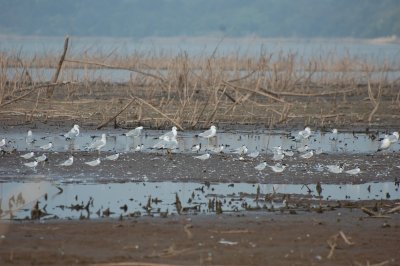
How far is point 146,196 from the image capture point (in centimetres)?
1268

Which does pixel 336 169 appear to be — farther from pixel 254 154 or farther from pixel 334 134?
pixel 334 134

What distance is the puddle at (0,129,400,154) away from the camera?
57.4ft

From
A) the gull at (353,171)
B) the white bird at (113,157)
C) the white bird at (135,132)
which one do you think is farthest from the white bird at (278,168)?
the white bird at (135,132)

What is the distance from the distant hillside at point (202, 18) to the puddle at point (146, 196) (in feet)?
418

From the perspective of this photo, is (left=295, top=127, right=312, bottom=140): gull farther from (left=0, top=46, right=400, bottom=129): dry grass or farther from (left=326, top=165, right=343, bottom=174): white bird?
(left=326, top=165, right=343, bottom=174): white bird

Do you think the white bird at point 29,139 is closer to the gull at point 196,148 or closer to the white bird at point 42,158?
the white bird at point 42,158

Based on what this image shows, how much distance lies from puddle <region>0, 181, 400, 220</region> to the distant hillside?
127554 mm

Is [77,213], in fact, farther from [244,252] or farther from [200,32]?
[200,32]

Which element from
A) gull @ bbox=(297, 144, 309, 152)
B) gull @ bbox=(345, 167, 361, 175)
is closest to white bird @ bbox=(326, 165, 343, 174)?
gull @ bbox=(345, 167, 361, 175)

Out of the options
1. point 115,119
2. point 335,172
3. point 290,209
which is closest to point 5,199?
point 290,209

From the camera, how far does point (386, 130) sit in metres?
21.7

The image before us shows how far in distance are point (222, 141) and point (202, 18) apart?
458 ft

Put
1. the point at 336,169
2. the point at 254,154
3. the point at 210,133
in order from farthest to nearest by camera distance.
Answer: the point at 210,133 < the point at 254,154 < the point at 336,169

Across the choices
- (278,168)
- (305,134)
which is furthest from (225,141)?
(278,168)
